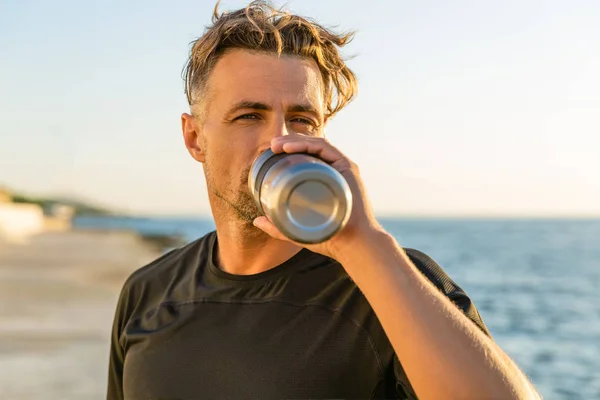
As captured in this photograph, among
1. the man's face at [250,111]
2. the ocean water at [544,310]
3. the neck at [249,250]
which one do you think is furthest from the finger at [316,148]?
the ocean water at [544,310]

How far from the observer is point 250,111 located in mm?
2727

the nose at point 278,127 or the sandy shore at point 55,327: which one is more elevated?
the sandy shore at point 55,327

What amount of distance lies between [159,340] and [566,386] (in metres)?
11.1

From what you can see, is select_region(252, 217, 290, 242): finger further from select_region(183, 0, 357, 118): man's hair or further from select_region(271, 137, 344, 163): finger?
select_region(183, 0, 357, 118): man's hair

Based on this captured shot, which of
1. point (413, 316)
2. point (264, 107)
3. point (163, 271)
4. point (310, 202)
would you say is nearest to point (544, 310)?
point (163, 271)

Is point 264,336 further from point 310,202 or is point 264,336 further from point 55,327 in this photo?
point 55,327

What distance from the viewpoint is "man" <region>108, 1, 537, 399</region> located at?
6.51 ft

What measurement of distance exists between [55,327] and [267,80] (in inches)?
437

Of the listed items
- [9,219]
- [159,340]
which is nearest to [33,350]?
[159,340]

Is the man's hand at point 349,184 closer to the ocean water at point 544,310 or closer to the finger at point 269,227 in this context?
the finger at point 269,227

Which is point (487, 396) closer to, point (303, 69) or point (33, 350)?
point (303, 69)

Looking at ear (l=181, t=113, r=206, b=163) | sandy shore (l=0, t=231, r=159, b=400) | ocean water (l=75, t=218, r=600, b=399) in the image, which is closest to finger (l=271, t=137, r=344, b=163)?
ear (l=181, t=113, r=206, b=163)

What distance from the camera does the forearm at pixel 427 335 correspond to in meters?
1.90

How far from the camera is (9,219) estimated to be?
47.6m
